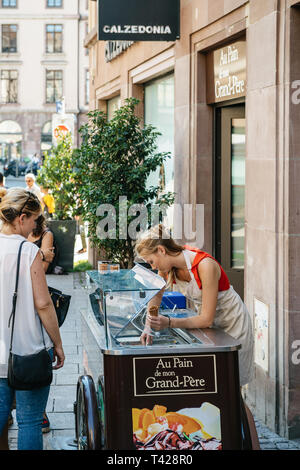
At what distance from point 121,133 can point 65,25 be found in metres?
61.4

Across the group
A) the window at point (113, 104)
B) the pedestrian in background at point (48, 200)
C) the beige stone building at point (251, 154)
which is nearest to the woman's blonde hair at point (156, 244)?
the beige stone building at point (251, 154)

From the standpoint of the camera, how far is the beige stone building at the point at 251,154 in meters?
5.70

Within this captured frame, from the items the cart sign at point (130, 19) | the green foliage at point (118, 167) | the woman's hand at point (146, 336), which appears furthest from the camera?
the green foliage at point (118, 167)

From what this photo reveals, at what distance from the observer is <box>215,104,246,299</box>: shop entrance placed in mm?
7875

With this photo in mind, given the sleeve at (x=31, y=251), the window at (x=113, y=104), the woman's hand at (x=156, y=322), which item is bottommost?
the woman's hand at (x=156, y=322)

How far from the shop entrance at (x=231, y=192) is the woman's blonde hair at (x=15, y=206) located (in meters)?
3.79

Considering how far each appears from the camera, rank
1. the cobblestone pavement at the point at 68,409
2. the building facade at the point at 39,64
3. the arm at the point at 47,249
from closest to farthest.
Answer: the cobblestone pavement at the point at 68,409 < the arm at the point at 47,249 < the building facade at the point at 39,64

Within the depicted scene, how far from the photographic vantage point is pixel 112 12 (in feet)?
28.1

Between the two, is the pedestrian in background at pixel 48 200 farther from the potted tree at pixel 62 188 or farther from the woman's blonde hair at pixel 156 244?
the woman's blonde hair at pixel 156 244
